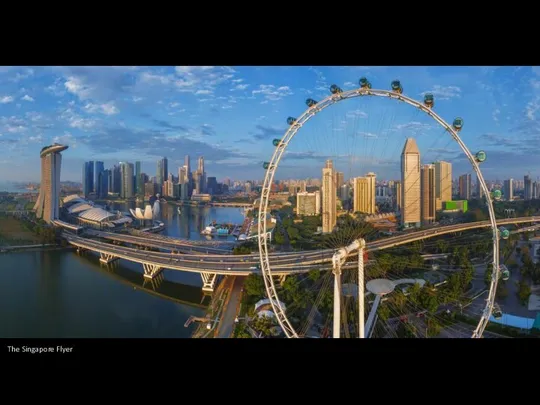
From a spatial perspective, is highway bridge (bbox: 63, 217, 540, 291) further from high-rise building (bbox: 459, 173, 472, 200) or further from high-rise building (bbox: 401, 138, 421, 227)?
high-rise building (bbox: 401, 138, 421, 227)

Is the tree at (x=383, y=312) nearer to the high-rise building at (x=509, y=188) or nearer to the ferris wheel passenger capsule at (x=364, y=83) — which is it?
the ferris wheel passenger capsule at (x=364, y=83)

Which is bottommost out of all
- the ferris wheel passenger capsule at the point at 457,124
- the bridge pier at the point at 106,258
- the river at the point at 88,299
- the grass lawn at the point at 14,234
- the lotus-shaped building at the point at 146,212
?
the river at the point at 88,299

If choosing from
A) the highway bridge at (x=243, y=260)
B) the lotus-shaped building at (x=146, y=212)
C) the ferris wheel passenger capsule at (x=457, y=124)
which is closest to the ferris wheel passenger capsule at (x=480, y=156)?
the ferris wheel passenger capsule at (x=457, y=124)

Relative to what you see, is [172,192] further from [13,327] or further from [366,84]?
[366,84]

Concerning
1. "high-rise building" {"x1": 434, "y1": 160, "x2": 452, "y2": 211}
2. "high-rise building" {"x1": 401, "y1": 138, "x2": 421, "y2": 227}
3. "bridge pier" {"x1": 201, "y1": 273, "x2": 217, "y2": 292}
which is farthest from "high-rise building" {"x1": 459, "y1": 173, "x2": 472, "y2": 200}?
"bridge pier" {"x1": 201, "y1": 273, "x2": 217, "y2": 292}

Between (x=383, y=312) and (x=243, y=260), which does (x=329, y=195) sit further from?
(x=243, y=260)

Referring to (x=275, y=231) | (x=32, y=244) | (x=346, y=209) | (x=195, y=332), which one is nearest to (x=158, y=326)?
(x=195, y=332)
